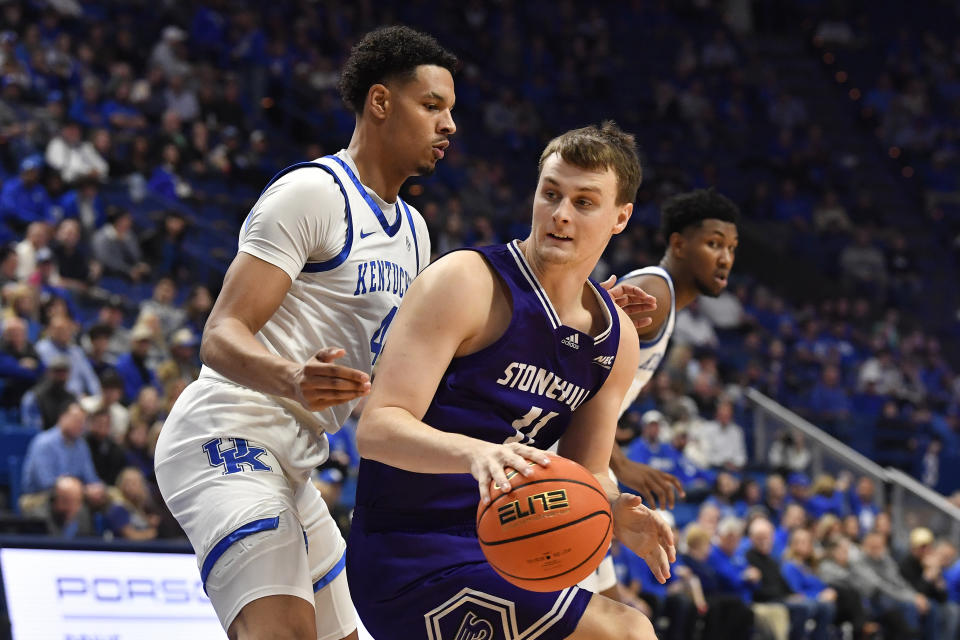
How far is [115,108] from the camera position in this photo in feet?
43.0

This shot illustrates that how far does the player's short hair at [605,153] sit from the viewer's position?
10.7ft

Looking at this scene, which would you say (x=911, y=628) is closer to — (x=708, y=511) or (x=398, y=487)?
(x=708, y=511)

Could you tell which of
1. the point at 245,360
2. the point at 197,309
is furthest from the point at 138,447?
the point at 245,360

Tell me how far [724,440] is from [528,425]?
10.6 metres

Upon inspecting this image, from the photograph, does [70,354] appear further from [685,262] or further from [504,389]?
[504,389]

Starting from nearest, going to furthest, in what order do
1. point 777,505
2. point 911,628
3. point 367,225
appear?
point 367,225
point 911,628
point 777,505

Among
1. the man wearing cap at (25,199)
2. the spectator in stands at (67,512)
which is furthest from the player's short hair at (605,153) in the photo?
the man wearing cap at (25,199)

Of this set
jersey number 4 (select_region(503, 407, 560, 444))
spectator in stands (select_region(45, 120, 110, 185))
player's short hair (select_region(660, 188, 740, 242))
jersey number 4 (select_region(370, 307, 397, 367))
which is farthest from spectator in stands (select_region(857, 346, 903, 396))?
jersey number 4 (select_region(503, 407, 560, 444))

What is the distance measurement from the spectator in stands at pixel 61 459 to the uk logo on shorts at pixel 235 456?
16.9 ft

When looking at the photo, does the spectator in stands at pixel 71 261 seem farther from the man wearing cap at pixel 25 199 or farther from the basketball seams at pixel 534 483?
the basketball seams at pixel 534 483

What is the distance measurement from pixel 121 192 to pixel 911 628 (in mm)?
8935

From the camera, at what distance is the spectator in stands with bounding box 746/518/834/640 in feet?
35.9

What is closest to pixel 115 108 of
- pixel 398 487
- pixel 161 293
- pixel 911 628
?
pixel 161 293

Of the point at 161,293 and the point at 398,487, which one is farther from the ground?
the point at 398,487
